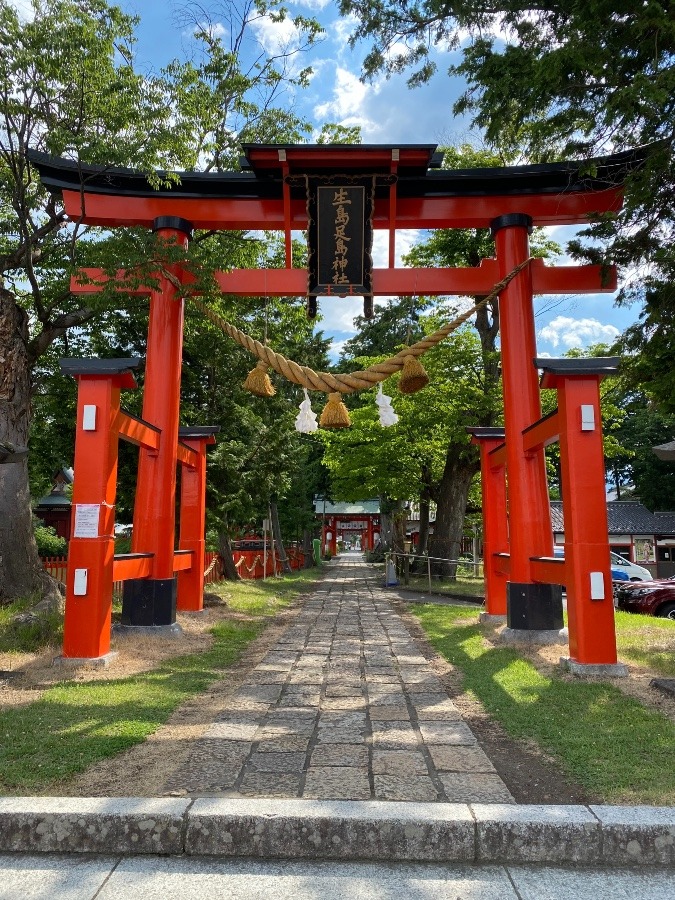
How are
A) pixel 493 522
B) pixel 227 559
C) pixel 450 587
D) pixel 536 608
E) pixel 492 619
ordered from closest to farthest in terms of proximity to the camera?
pixel 536 608 < pixel 492 619 < pixel 493 522 < pixel 450 587 < pixel 227 559

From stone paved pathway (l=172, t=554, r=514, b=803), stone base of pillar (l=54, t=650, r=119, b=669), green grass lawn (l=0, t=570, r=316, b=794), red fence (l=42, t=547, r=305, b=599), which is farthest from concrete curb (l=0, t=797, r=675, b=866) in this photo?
red fence (l=42, t=547, r=305, b=599)

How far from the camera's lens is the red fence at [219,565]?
14328 mm

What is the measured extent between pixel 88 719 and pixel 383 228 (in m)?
7.68

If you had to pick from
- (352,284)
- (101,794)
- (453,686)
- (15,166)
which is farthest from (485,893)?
(15,166)

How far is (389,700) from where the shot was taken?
5750 millimetres

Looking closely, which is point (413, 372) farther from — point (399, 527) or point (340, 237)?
point (399, 527)

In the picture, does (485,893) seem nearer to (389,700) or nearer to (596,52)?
(389,700)

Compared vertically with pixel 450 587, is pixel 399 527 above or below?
above

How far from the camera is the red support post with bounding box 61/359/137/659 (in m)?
6.90

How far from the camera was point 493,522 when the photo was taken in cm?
1088

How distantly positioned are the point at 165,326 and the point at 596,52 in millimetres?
6230

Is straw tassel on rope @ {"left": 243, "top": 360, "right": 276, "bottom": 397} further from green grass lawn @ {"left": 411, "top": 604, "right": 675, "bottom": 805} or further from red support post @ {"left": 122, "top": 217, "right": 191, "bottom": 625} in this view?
green grass lawn @ {"left": 411, "top": 604, "right": 675, "bottom": 805}

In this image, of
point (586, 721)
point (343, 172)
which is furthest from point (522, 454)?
point (343, 172)

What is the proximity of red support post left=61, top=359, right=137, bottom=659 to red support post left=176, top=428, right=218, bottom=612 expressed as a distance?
12.7ft
